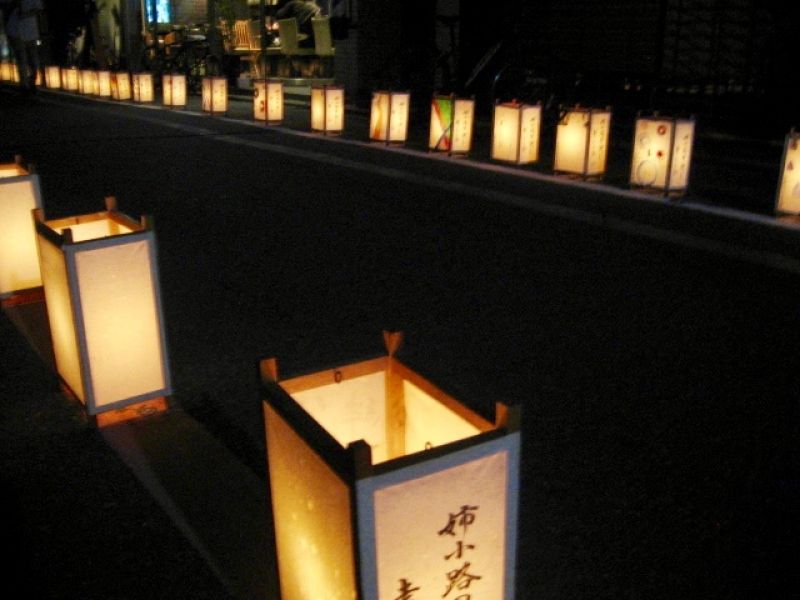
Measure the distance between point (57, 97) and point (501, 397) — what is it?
2661 cm

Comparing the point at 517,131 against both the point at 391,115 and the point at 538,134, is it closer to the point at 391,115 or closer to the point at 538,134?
the point at 538,134

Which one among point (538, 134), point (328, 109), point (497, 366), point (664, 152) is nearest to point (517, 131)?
point (538, 134)

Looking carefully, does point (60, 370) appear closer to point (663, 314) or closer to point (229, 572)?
point (229, 572)

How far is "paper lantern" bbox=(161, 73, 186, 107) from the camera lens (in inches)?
850

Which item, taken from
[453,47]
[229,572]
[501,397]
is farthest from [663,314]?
[453,47]

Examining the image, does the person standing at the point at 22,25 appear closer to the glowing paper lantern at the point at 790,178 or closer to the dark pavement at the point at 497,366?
the dark pavement at the point at 497,366

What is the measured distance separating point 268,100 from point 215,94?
2.83 m

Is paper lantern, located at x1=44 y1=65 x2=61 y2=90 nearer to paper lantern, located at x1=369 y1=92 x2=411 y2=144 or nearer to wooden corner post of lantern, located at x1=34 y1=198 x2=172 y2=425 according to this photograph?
paper lantern, located at x1=369 y1=92 x2=411 y2=144

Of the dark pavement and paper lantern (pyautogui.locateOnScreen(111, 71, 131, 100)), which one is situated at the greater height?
→ paper lantern (pyautogui.locateOnScreen(111, 71, 131, 100))

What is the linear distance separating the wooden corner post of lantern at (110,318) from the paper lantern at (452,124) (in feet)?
28.5

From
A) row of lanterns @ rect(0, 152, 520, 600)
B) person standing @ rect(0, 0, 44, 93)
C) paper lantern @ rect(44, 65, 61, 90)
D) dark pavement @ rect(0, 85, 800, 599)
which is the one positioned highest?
person standing @ rect(0, 0, 44, 93)

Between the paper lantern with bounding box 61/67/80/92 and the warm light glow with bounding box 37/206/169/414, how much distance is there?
86.4 ft

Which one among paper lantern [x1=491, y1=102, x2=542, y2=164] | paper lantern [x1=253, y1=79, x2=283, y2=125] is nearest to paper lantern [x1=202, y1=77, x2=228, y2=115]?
paper lantern [x1=253, y1=79, x2=283, y2=125]

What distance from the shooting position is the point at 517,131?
11.3m
